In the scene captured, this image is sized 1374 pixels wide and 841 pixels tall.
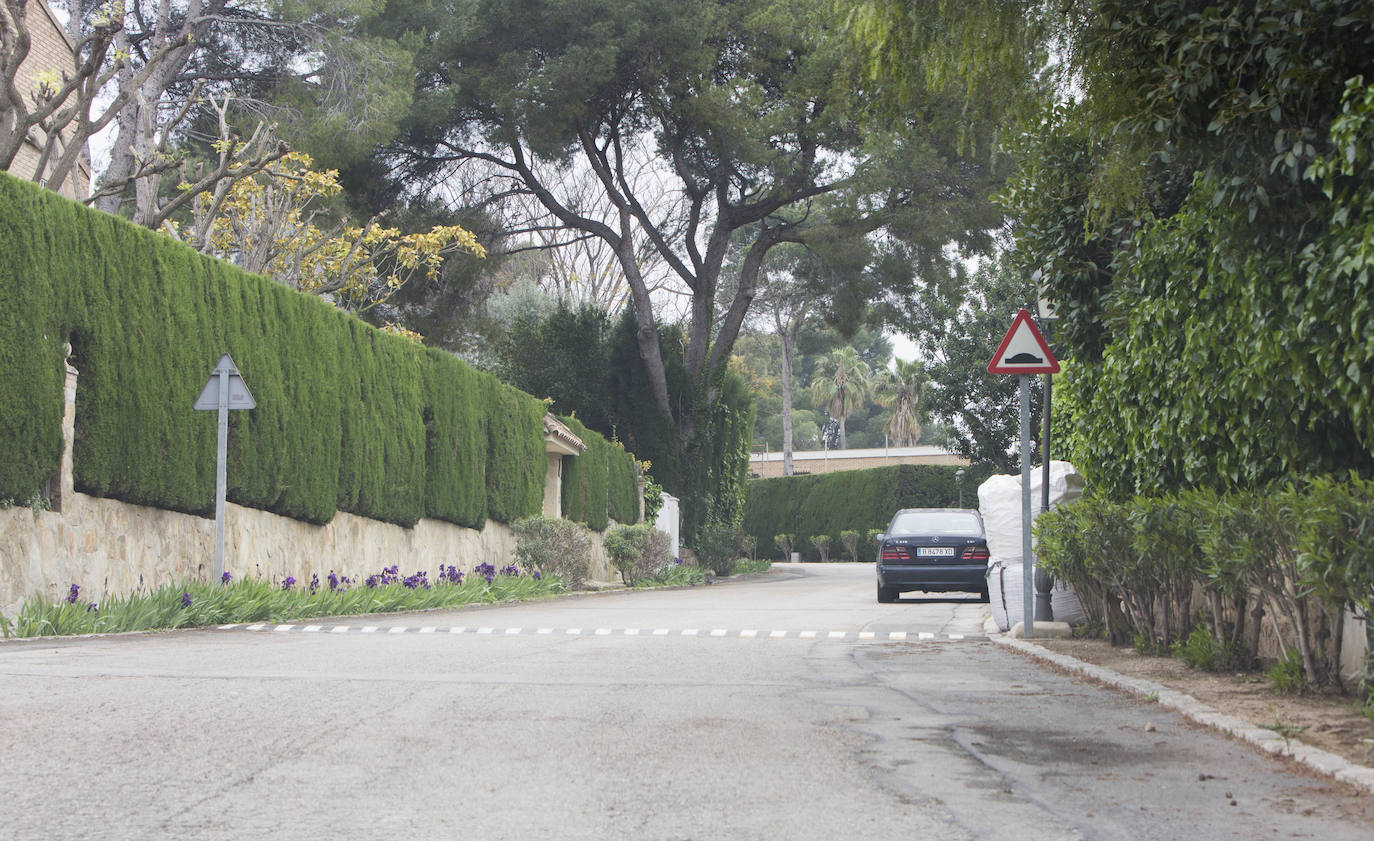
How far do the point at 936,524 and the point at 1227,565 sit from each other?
16.2 meters

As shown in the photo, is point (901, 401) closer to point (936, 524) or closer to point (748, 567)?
point (748, 567)

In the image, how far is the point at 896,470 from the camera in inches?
2077

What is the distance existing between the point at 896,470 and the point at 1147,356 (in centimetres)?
4332

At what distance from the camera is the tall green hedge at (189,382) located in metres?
13.0

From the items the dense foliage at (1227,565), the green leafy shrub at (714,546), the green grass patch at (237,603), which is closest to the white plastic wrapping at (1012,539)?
the dense foliage at (1227,565)

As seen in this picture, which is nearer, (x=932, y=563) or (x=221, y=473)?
(x=221, y=473)

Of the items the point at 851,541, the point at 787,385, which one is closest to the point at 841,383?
the point at 787,385

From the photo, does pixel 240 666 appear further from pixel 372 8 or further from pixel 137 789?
pixel 372 8

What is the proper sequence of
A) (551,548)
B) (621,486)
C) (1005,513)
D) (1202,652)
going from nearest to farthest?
(1202,652), (1005,513), (551,548), (621,486)

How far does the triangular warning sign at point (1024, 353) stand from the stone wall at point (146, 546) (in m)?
9.09

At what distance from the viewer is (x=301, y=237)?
26406mm

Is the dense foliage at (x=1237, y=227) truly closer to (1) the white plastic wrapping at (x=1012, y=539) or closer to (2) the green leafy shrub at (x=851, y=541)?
(1) the white plastic wrapping at (x=1012, y=539)

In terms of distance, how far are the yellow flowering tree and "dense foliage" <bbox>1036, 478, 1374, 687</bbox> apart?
1621 centimetres

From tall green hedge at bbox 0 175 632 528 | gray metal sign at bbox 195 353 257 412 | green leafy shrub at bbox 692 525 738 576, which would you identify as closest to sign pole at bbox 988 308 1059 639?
gray metal sign at bbox 195 353 257 412
